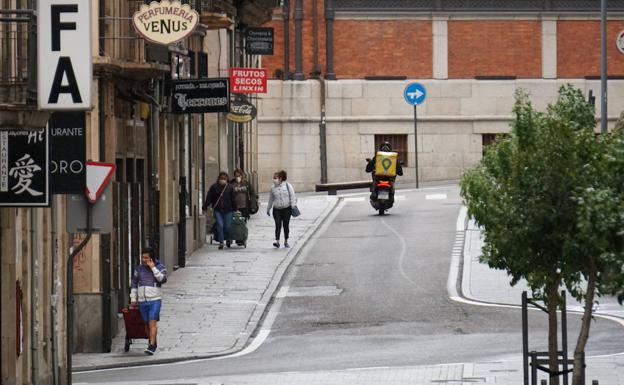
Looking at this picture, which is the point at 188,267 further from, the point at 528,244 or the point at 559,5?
the point at 559,5

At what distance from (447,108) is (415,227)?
47.4ft

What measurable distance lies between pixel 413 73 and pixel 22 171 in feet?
115

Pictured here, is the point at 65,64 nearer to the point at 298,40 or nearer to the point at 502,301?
the point at 502,301

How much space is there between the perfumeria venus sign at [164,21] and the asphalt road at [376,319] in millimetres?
4735

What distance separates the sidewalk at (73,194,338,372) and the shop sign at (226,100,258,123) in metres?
2.57

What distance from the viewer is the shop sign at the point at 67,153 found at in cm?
1986

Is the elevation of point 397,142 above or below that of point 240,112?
below

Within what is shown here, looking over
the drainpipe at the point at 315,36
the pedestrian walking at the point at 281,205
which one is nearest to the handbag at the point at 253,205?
the pedestrian walking at the point at 281,205

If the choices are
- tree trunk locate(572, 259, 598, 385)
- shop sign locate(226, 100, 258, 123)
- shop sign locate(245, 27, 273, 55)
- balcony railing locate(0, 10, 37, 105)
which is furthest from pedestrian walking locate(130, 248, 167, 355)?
shop sign locate(245, 27, 273, 55)

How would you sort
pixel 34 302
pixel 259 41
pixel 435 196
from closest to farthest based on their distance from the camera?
pixel 34 302 → pixel 259 41 → pixel 435 196

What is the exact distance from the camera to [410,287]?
100 feet

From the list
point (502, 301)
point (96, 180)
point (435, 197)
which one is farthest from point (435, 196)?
point (96, 180)

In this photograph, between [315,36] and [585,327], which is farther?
[315,36]

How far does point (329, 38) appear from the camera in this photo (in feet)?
172
